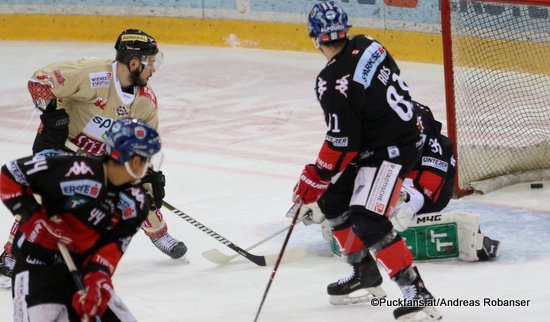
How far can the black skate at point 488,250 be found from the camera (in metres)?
5.23

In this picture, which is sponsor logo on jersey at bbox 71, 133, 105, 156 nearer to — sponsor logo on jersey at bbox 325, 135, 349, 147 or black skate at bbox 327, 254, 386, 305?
black skate at bbox 327, 254, 386, 305

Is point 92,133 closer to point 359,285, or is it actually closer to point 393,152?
Answer: point 359,285

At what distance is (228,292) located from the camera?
16.6 ft

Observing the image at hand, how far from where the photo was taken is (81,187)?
11.8 feet

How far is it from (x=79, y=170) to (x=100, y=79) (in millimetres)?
1656

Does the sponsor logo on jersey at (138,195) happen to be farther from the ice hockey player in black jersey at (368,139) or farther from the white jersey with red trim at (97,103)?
the white jersey with red trim at (97,103)

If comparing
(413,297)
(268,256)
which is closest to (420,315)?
(413,297)

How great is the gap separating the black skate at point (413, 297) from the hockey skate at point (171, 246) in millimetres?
1411

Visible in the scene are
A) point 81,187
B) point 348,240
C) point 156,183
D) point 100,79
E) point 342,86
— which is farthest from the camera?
point 100,79

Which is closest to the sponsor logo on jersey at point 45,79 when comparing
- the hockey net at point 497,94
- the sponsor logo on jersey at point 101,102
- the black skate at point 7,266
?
the sponsor logo on jersey at point 101,102

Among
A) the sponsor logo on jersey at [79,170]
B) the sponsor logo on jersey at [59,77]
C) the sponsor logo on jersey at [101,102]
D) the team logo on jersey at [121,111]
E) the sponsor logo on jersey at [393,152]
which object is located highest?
the sponsor logo on jersey at [79,170]

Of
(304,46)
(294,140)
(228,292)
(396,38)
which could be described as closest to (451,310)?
(228,292)

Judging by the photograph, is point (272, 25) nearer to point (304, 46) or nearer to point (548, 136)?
point (304, 46)

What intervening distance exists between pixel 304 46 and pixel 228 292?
5.39 m
